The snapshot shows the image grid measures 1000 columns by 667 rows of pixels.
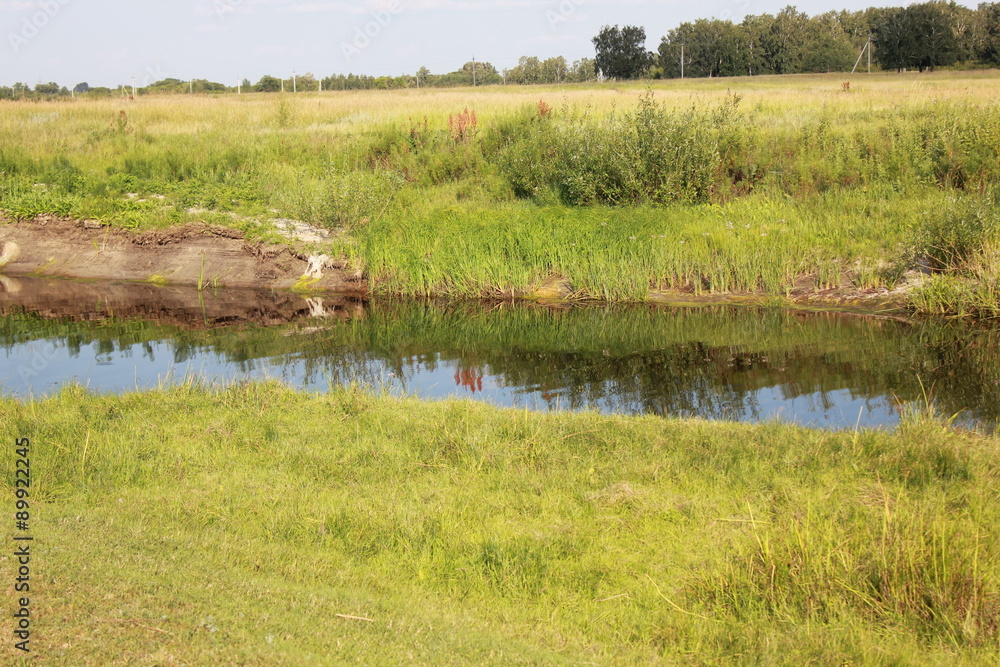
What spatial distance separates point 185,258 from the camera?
69.7 feet

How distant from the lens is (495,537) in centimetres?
633

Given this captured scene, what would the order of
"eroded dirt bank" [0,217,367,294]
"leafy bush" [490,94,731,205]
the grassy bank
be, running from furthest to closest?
"eroded dirt bank" [0,217,367,294], "leafy bush" [490,94,731,205], the grassy bank

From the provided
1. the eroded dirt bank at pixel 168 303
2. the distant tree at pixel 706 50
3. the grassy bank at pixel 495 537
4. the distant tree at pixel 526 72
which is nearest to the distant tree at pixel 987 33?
the distant tree at pixel 706 50

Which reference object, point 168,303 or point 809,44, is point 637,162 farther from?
point 809,44

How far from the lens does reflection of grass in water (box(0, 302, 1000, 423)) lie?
11.6 metres

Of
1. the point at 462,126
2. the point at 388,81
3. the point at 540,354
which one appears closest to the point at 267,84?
the point at 388,81

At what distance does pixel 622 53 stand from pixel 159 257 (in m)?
56.7

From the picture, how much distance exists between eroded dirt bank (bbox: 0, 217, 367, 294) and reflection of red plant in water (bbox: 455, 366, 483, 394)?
23.5ft

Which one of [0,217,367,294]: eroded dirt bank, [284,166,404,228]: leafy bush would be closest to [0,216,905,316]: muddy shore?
[0,217,367,294]: eroded dirt bank

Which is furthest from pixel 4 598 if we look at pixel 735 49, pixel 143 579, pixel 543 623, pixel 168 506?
pixel 735 49

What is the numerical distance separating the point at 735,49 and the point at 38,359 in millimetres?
67663

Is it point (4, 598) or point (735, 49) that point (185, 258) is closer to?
point (4, 598)

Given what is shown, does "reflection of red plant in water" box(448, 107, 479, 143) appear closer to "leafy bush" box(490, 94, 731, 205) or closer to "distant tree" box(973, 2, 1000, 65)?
"leafy bush" box(490, 94, 731, 205)

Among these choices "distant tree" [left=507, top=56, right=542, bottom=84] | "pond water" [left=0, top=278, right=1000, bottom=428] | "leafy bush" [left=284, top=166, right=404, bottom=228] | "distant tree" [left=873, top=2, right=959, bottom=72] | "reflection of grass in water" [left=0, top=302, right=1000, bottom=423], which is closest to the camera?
"pond water" [left=0, top=278, right=1000, bottom=428]
